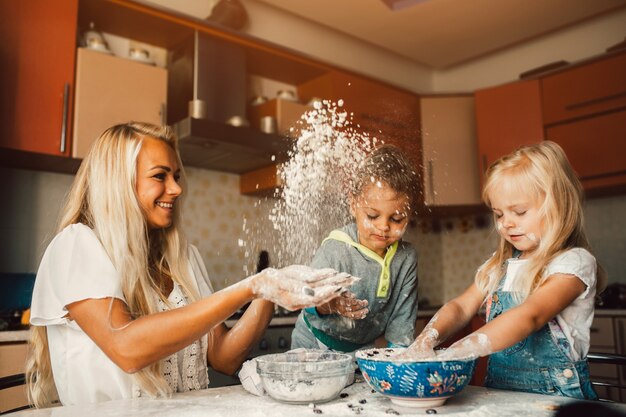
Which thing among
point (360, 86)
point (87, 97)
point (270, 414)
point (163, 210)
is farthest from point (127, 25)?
point (270, 414)

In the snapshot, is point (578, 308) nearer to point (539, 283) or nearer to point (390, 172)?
point (539, 283)

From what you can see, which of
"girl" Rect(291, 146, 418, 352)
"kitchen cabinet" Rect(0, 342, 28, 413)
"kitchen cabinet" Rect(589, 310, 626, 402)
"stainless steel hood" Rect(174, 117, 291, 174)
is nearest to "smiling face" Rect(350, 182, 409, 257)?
"girl" Rect(291, 146, 418, 352)

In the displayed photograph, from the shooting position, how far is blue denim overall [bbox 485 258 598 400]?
4.03ft

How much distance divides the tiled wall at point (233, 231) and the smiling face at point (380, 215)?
0.48ft

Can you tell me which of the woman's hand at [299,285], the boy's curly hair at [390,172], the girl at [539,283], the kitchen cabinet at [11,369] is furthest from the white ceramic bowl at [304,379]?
the kitchen cabinet at [11,369]

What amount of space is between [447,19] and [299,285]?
3.01 meters

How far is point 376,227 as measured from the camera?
52.5 inches

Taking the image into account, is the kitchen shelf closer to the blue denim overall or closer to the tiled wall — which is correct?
the tiled wall

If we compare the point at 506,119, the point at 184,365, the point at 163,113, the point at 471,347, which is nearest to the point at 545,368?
the point at 471,347

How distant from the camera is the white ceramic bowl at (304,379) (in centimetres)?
92

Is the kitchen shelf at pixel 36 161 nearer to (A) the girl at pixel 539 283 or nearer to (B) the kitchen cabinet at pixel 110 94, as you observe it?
(B) the kitchen cabinet at pixel 110 94

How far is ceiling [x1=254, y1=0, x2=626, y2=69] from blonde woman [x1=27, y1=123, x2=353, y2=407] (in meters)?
2.30

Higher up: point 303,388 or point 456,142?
point 456,142

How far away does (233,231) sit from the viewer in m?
3.05
